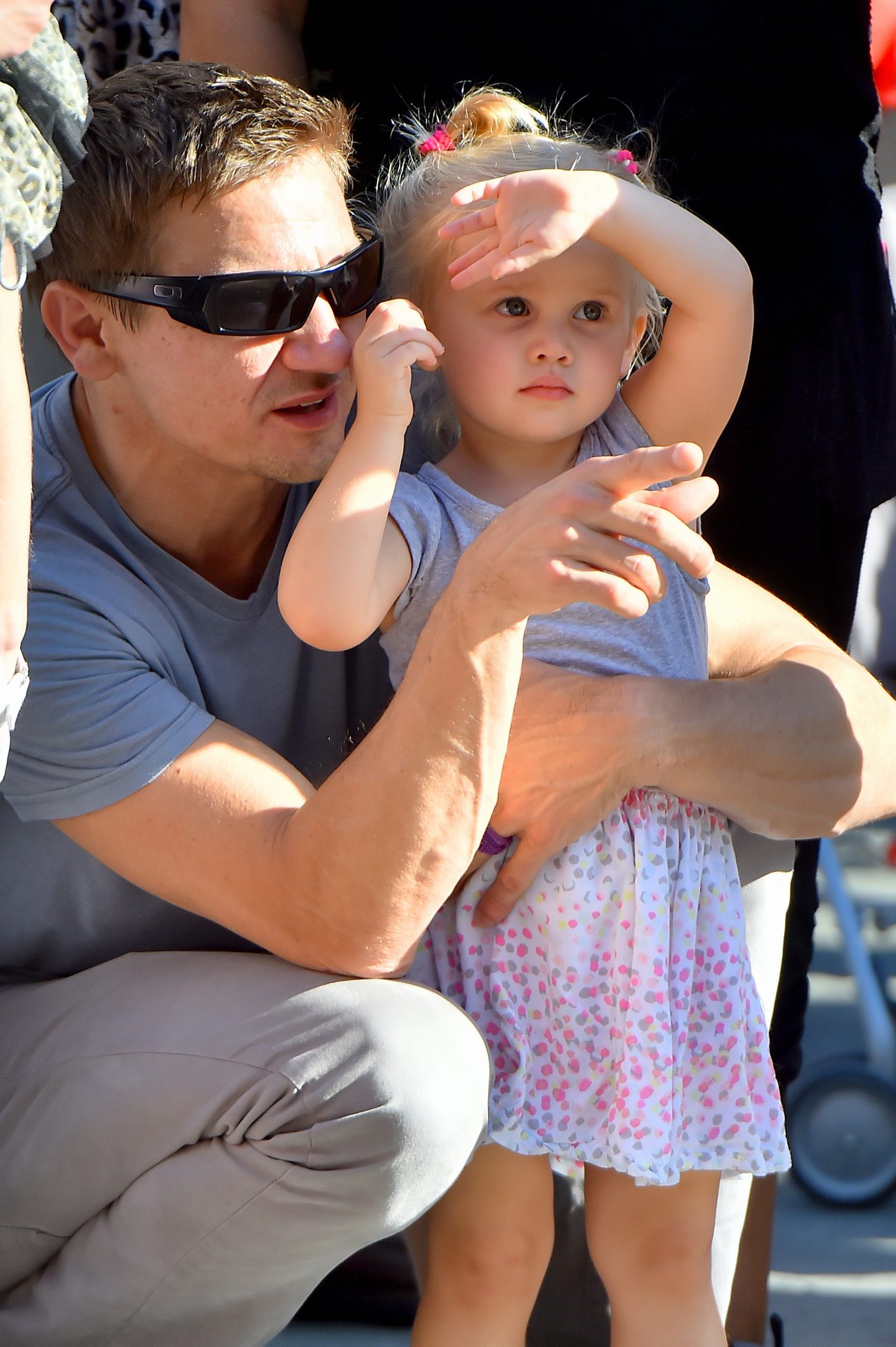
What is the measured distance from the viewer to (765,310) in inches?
93.2

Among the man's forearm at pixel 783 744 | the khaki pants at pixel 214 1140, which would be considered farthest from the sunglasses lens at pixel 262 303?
the khaki pants at pixel 214 1140

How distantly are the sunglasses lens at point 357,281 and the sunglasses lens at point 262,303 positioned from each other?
0.05m

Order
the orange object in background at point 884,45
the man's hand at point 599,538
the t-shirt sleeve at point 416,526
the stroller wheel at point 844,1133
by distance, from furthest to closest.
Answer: the orange object in background at point 884,45, the stroller wheel at point 844,1133, the t-shirt sleeve at point 416,526, the man's hand at point 599,538

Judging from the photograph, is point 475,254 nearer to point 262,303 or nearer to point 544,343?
point 544,343

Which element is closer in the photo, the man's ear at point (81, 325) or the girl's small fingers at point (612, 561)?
the girl's small fingers at point (612, 561)

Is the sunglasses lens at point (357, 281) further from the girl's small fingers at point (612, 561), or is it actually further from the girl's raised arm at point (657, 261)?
the girl's small fingers at point (612, 561)

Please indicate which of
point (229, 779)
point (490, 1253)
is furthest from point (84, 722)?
point (490, 1253)

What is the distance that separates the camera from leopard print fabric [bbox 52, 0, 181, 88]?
254 cm

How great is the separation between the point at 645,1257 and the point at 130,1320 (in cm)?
65

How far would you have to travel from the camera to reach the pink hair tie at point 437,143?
2.07 metres

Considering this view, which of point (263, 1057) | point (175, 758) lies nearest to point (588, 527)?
point (175, 758)

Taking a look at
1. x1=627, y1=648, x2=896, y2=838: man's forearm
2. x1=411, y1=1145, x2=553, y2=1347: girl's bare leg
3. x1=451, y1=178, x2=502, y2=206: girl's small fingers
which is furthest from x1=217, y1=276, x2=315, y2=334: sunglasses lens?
x1=411, y1=1145, x2=553, y2=1347: girl's bare leg

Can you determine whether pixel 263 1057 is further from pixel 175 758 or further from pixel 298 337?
pixel 298 337

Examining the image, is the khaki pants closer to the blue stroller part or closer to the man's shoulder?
the man's shoulder
